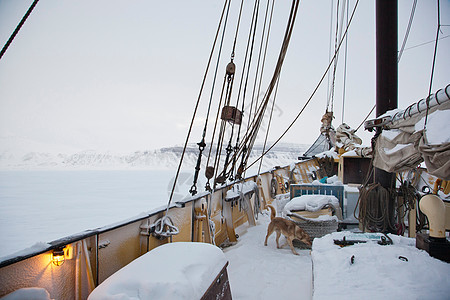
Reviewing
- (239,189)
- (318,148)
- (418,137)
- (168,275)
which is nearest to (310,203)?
(239,189)

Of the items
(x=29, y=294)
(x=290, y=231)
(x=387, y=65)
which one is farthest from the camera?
(x=387, y=65)

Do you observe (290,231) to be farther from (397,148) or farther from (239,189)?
(397,148)

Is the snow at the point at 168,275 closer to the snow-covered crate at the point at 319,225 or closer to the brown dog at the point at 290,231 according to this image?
the brown dog at the point at 290,231

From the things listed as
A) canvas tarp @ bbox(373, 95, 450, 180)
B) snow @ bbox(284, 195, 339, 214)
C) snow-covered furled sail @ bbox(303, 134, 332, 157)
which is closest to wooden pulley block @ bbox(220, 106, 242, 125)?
snow @ bbox(284, 195, 339, 214)

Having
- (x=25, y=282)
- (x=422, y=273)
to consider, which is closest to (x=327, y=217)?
(x=422, y=273)

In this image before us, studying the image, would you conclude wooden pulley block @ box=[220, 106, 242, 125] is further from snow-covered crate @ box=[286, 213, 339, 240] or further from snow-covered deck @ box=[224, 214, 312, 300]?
snow-covered deck @ box=[224, 214, 312, 300]

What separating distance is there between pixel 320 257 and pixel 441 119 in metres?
1.42

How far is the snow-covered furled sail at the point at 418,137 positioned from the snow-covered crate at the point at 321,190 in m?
1.72

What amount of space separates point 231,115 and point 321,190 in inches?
91.2

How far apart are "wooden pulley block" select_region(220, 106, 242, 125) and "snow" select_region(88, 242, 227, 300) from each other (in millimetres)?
2800

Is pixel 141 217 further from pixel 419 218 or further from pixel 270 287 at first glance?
pixel 419 218

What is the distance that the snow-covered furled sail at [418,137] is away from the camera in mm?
1871

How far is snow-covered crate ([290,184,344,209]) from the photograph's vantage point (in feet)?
16.4

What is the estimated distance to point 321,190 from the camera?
512cm
